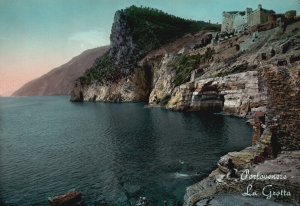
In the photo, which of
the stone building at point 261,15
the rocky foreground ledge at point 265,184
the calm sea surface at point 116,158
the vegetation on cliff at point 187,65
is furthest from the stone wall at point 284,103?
the vegetation on cliff at point 187,65

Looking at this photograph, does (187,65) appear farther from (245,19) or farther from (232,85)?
(232,85)

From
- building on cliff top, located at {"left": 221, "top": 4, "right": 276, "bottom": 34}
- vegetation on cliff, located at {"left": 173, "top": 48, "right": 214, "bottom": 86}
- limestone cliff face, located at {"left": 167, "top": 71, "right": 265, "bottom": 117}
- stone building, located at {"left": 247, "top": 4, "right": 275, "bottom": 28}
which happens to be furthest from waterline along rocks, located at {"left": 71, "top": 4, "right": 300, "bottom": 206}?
stone building, located at {"left": 247, "top": 4, "right": 275, "bottom": 28}

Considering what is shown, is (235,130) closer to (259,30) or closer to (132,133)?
(132,133)

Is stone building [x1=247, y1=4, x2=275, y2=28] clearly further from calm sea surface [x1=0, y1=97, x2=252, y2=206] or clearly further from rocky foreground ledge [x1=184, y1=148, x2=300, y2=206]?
rocky foreground ledge [x1=184, y1=148, x2=300, y2=206]

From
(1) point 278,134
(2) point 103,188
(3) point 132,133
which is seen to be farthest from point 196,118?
(1) point 278,134

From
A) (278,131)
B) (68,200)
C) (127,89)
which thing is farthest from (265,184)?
(127,89)

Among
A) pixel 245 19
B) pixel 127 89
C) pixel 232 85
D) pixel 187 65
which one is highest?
pixel 245 19
